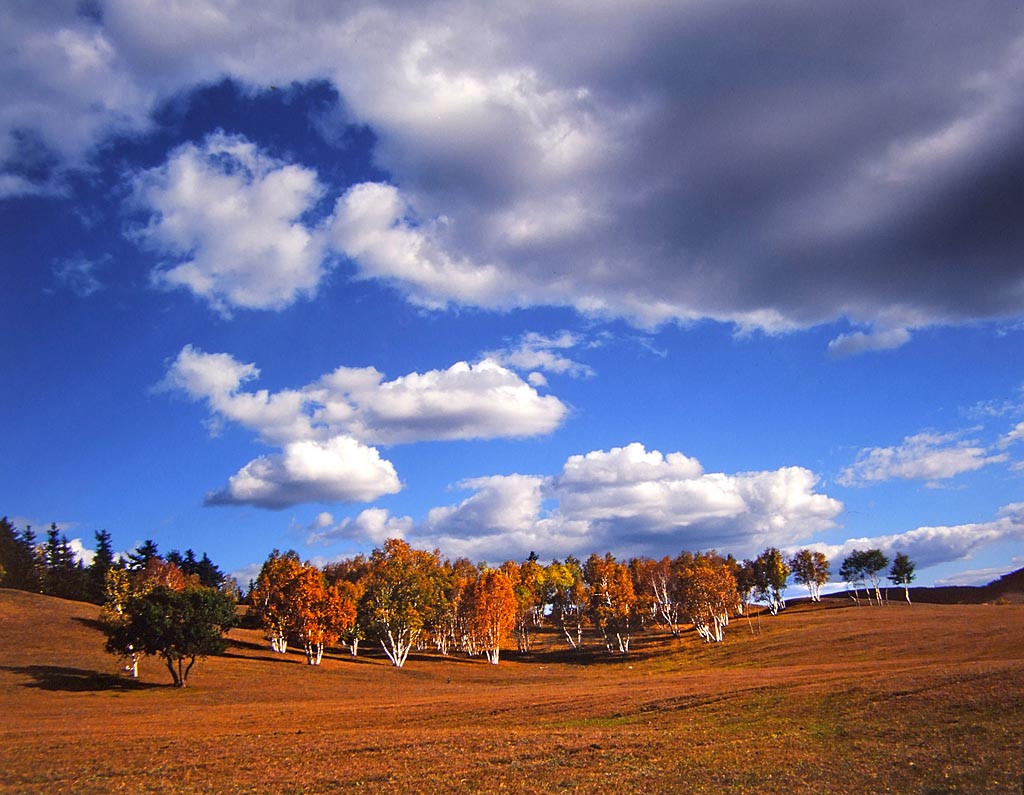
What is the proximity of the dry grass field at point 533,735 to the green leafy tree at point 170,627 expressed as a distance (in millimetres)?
3629

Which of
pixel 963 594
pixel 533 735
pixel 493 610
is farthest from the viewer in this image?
pixel 963 594

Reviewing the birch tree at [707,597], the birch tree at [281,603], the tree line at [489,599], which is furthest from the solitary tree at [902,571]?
the birch tree at [281,603]

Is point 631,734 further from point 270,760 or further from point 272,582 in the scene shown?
point 272,582

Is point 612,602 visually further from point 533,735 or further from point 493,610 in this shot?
point 533,735

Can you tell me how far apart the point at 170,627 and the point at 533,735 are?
51.1m

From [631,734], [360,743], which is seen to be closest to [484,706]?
[360,743]

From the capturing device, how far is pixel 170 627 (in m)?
69.8

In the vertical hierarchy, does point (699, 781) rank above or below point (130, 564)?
below

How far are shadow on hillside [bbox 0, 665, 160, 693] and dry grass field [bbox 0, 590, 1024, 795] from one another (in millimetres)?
263

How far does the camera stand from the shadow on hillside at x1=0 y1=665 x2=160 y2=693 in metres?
65.9

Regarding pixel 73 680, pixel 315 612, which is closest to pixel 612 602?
pixel 315 612

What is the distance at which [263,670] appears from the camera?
Answer: 85.8 meters

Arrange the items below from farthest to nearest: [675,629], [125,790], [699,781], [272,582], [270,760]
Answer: [675,629] → [272,582] → [270,760] → [125,790] → [699,781]

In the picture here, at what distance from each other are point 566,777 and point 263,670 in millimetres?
73396
